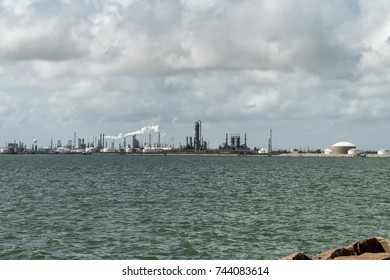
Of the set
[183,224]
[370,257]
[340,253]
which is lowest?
[183,224]

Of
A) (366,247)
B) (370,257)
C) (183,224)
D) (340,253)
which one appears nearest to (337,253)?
(340,253)

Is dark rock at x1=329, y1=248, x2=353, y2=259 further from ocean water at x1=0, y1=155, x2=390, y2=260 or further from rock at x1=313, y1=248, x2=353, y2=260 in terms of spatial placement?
ocean water at x1=0, y1=155, x2=390, y2=260

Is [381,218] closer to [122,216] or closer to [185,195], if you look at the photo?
[122,216]

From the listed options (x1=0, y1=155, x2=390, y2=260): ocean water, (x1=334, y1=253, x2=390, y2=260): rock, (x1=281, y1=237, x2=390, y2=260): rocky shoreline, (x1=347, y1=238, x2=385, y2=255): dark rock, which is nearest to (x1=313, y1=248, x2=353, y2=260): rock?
(x1=281, y1=237, x2=390, y2=260): rocky shoreline

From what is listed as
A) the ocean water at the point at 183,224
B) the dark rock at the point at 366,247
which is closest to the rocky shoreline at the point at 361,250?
the dark rock at the point at 366,247

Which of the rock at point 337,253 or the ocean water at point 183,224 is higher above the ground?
the rock at point 337,253

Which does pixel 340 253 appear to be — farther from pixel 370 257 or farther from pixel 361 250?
pixel 370 257

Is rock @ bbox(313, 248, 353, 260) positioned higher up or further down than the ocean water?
higher up

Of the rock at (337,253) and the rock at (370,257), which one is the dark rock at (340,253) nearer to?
the rock at (337,253)

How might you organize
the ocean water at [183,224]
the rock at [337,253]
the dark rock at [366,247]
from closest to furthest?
1. the rock at [337,253]
2. the dark rock at [366,247]
3. the ocean water at [183,224]

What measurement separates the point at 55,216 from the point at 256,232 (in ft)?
46.8

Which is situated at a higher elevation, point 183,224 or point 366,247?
point 366,247

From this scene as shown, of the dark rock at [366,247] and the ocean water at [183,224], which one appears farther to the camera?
the ocean water at [183,224]
